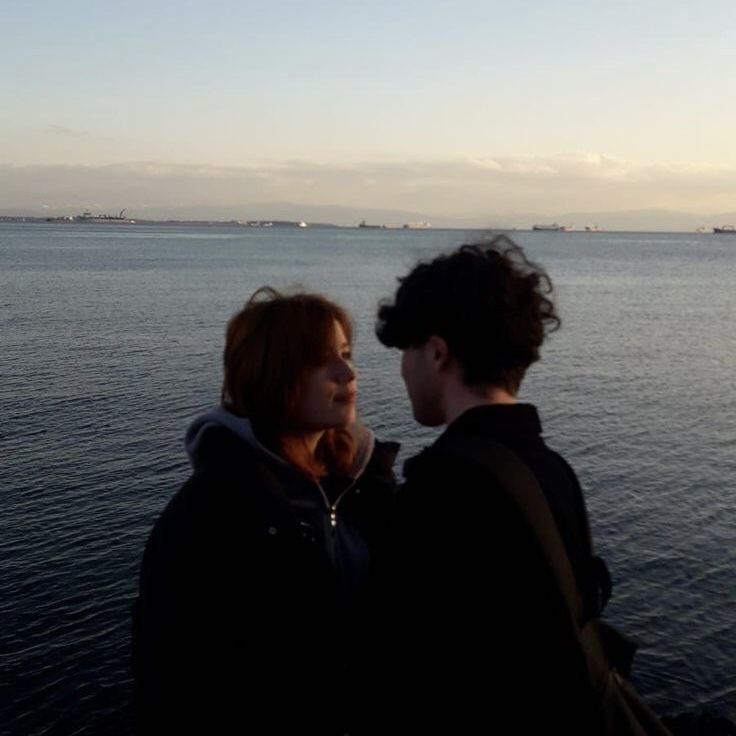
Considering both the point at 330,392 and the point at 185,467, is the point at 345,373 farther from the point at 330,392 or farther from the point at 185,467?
the point at 185,467

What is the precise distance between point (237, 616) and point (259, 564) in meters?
0.21

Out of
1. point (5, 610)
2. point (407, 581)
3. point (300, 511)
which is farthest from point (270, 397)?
point (5, 610)

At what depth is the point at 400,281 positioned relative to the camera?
11.2ft

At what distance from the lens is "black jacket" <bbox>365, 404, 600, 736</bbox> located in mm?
2809

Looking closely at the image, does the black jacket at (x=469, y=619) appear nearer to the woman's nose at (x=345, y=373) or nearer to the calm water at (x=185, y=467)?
the woman's nose at (x=345, y=373)

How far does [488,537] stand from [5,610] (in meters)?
17.2

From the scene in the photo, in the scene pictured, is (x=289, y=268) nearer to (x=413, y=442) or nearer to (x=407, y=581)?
(x=413, y=442)

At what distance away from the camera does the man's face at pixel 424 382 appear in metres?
3.29

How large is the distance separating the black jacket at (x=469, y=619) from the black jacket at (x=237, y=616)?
34 cm

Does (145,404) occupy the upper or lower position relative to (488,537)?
lower

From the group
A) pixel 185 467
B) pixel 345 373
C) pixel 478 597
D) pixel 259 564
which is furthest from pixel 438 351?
pixel 185 467

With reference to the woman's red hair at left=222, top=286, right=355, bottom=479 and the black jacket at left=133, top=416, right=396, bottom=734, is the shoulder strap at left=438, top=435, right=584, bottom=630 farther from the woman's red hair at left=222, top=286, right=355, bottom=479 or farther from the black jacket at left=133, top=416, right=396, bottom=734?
the woman's red hair at left=222, top=286, right=355, bottom=479

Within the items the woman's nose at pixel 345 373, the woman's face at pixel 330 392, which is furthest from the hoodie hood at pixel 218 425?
the woman's nose at pixel 345 373

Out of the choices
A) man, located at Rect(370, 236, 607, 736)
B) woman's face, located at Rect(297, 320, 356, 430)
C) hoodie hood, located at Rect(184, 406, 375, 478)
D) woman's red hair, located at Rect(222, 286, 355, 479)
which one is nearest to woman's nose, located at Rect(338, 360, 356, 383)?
woman's face, located at Rect(297, 320, 356, 430)
